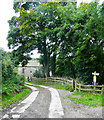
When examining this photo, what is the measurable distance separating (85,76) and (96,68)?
3.33 ft

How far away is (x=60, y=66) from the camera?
48.7 feet

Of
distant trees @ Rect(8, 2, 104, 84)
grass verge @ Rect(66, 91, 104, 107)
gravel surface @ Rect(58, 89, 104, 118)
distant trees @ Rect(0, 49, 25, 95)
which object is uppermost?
distant trees @ Rect(8, 2, 104, 84)

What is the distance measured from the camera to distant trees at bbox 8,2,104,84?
779cm

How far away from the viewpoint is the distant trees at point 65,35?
779 centimetres

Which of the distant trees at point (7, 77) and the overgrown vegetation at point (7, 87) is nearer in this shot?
the overgrown vegetation at point (7, 87)

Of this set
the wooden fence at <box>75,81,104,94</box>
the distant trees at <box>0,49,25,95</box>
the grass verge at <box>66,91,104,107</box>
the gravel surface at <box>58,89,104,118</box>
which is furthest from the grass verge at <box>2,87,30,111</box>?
the wooden fence at <box>75,81,104,94</box>

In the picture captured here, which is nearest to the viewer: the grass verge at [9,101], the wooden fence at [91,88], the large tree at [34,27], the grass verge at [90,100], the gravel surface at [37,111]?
the gravel surface at [37,111]

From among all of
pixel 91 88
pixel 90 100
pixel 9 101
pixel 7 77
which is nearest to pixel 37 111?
pixel 9 101

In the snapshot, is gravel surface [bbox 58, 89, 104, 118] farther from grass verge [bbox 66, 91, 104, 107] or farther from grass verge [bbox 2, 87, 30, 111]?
grass verge [bbox 2, 87, 30, 111]

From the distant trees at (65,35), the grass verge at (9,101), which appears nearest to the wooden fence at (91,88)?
the distant trees at (65,35)

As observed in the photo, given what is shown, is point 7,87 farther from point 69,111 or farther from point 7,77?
point 69,111

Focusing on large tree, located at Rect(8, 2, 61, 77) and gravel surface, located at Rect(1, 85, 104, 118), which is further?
large tree, located at Rect(8, 2, 61, 77)

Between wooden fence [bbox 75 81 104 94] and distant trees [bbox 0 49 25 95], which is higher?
distant trees [bbox 0 49 25 95]

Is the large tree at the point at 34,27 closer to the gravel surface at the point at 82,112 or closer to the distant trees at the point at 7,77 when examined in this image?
the distant trees at the point at 7,77
